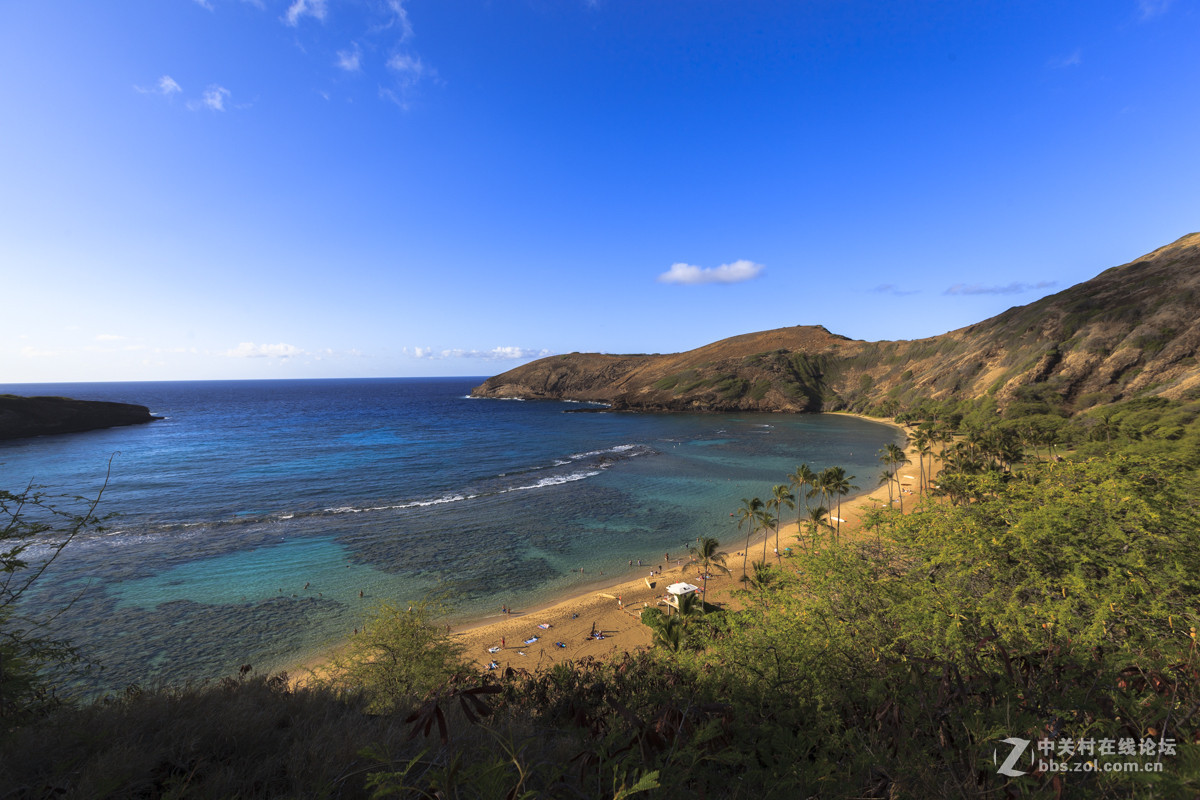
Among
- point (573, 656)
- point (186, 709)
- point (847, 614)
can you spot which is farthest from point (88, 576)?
point (847, 614)

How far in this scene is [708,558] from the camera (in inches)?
1427

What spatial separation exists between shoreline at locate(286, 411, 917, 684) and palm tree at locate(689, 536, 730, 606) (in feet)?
2.08

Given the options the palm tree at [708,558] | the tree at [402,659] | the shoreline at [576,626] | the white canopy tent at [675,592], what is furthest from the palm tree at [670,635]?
the palm tree at [708,558]

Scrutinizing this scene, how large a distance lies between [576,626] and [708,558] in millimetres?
12101

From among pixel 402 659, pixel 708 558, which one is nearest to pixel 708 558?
pixel 708 558

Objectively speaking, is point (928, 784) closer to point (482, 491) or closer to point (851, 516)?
point (851, 516)

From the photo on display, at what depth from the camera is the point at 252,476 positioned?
66125 mm

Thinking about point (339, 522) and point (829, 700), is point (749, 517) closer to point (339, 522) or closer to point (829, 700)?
point (829, 700)

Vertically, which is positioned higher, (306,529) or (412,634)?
(412,634)

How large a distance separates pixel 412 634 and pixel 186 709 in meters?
10.8

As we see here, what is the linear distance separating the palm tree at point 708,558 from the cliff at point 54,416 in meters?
147

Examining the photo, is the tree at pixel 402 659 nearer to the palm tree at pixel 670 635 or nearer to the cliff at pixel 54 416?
the palm tree at pixel 670 635

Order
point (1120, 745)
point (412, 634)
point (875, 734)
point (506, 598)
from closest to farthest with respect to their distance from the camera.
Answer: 1. point (1120, 745)
2. point (875, 734)
3. point (412, 634)
4. point (506, 598)

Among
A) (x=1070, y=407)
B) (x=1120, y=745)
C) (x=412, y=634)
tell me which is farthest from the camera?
(x=1070, y=407)
